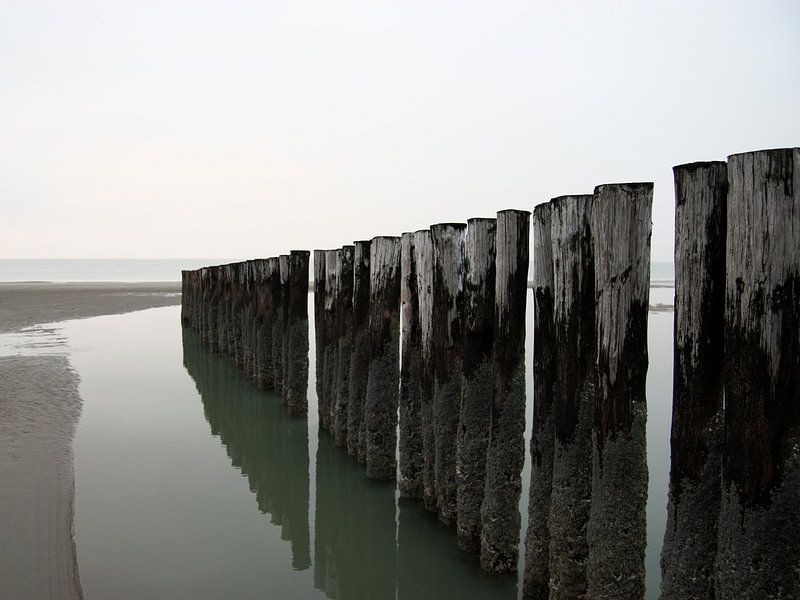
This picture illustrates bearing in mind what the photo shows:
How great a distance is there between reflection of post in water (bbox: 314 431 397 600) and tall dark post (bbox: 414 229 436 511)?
1.33 ft

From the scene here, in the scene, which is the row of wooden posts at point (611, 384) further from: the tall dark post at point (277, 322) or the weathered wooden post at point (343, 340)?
the tall dark post at point (277, 322)

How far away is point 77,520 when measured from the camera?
4.91 meters

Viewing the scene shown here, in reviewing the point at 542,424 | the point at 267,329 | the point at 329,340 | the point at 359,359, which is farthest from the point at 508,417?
the point at 267,329

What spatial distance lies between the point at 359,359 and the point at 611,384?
3339 mm

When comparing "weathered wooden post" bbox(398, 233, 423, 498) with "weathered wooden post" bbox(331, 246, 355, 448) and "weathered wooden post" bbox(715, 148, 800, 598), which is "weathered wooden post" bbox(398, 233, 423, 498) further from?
"weathered wooden post" bbox(715, 148, 800, 598)

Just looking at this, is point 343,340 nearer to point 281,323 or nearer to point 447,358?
point 447,358

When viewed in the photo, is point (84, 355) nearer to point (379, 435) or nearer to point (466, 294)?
point (379, 435)

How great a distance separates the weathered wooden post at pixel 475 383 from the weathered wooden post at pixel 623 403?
47.0 inches

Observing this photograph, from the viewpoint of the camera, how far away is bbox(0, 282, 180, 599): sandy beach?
3980 mm

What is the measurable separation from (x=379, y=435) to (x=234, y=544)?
63.9 inches

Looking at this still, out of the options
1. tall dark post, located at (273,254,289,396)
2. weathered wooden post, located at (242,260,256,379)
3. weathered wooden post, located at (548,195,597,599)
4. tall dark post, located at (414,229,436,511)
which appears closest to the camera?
weathered wooden post, located at (548,195,597,599)

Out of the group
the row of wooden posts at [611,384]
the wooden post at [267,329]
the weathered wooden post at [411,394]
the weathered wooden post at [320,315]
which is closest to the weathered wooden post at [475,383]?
the row of wooden posts at [611,384]

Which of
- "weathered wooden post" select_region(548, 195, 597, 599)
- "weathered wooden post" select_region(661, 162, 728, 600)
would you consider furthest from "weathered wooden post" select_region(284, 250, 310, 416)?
"weathered wooden post" select_region(661, 162, 728, 600)

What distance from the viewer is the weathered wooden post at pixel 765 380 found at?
8.23 ft
